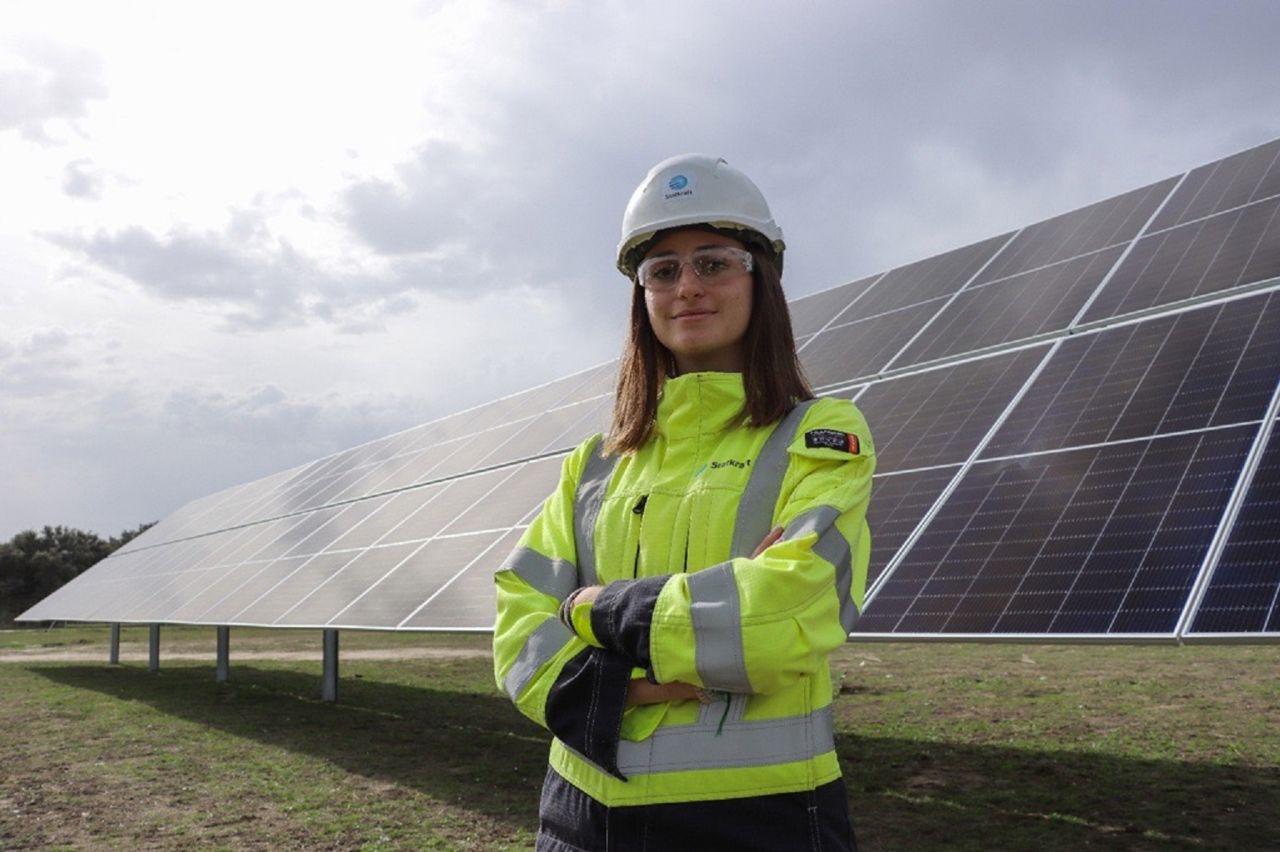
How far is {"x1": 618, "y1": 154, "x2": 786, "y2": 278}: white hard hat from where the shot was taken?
104 inches

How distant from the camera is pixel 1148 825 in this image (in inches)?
299

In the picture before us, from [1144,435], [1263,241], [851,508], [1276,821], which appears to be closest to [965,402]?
[1144,435]

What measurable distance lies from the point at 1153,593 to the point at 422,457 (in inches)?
608

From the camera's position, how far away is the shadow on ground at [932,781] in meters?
7.59

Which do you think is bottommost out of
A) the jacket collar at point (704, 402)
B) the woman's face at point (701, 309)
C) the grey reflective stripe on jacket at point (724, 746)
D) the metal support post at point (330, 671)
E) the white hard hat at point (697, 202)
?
the metal support post at point (330, 671)

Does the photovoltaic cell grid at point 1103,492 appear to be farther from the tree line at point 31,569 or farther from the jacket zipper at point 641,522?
the tree line at point 31,569

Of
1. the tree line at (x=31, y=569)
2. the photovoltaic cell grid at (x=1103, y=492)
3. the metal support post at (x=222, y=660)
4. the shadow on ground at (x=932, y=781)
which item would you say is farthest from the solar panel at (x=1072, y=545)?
the tree line at (x=31, y=569)

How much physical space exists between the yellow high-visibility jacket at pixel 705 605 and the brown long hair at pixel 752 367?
46 millimetres

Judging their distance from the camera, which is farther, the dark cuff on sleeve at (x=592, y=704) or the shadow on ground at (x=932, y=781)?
the shadow on ground at (x=932, y=781)

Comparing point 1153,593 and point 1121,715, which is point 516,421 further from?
point 1153,593

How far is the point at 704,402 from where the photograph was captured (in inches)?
104

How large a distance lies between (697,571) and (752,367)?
582 mm

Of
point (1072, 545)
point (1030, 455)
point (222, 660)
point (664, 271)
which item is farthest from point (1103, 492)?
point (222, 660)

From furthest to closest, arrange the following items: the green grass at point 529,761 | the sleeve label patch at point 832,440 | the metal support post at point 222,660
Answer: the metal support post at point 222,660
the green grass at point 529,761
the sleeve label patch at point 832,440
